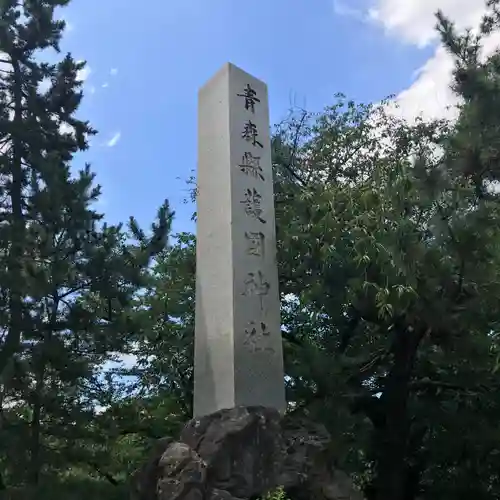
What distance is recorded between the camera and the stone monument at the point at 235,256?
13.7 ft

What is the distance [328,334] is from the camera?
→ 607cm

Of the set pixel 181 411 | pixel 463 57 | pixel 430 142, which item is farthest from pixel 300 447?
pixel 430 142

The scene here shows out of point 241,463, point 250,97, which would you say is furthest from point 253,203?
point 241,463

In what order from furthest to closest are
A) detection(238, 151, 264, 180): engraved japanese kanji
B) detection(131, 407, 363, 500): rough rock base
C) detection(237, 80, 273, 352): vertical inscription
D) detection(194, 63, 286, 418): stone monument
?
detection(238, 151, 264, 180): engraved japanese kanji
detection(237, 80, 273, 352): vertical inscription
detection(194, 63, 286, 418): stone monument
detection(131, 407, 363, 500): rough rock base

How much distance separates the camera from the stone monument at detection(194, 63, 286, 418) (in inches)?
165

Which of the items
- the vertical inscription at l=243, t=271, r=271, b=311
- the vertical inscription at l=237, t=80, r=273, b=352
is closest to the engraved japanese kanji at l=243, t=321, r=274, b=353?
the vertical inscription at l=237, t=80, r=273, b=352

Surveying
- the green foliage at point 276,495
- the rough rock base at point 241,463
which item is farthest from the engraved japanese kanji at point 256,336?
the green foliage at point 276,495

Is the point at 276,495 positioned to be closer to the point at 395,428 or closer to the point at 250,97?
the point at 395,428

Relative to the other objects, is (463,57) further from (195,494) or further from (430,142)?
(195,494)

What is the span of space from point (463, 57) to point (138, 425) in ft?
13.7

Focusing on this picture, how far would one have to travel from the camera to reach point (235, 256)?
14.3ft

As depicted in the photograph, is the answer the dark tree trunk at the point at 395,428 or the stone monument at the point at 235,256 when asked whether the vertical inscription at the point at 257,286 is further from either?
the dark tree trunk at the point at 395,428

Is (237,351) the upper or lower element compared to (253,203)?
lower

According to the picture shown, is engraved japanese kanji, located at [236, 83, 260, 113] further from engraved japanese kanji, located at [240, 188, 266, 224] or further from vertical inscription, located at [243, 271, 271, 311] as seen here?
vertical inscription, located at [243, 271, 271, 311]
